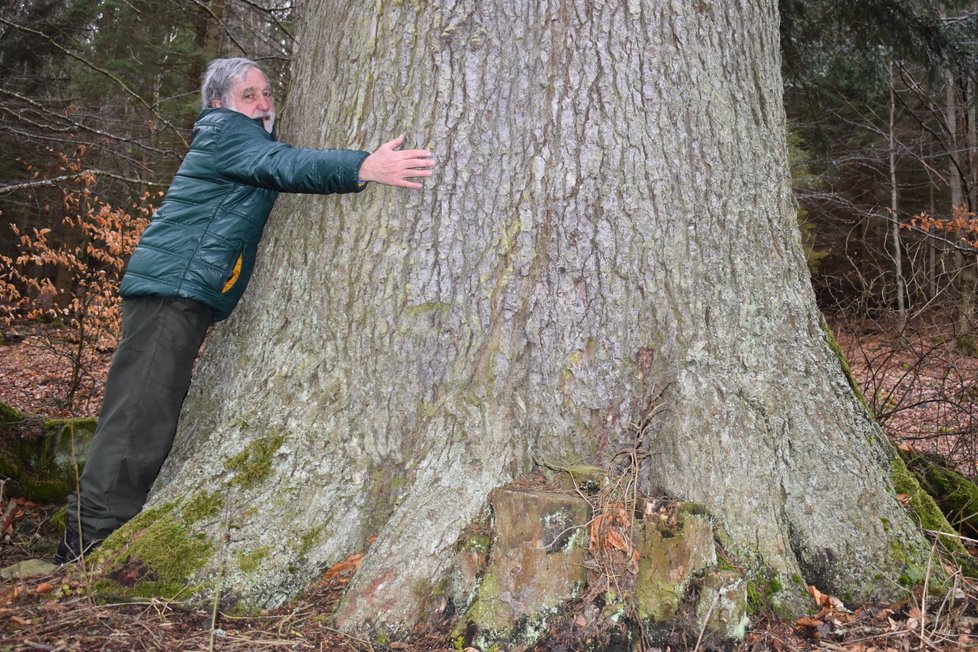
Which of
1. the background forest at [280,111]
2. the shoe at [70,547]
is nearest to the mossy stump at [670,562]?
the shoe at [70,547]

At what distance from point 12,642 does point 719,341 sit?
247 centimetres

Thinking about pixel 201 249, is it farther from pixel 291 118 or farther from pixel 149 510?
pixel 149 510

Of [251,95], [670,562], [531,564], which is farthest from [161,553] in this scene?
[251,95]

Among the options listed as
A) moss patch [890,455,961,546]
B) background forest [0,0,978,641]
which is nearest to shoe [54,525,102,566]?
background forest [0,0,978,641]

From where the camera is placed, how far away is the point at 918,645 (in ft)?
7.25

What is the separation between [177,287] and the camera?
2996 mm

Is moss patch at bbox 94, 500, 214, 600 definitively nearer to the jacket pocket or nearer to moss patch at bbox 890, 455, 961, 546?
the jacket pocket

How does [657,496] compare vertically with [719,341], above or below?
below

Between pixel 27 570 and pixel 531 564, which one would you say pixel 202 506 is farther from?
pixel 531 564

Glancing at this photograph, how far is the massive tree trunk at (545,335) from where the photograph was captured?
247 centimetres

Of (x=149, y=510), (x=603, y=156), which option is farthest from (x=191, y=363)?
(x=603, y=156)

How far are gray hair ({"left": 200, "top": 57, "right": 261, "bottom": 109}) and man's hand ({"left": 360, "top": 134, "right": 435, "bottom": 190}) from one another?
97 centimetres

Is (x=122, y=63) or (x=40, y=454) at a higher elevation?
(x=122, y=63)

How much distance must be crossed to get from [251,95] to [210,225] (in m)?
0.62
